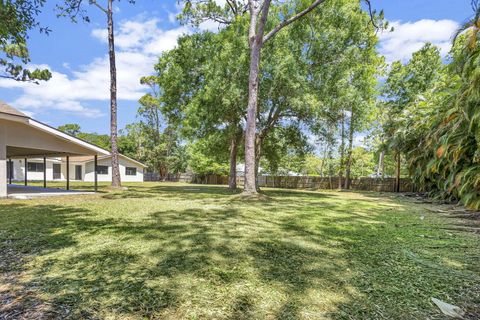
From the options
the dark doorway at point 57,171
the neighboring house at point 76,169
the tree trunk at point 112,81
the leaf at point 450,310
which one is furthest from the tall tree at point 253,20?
the dark doorway at point 57,171

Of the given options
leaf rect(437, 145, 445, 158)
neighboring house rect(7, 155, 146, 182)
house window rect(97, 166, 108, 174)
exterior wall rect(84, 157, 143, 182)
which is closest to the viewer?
leaf rect(437, 145, 445, 158)

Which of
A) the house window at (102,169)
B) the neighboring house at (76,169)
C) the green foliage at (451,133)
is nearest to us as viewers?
the green foliage at (451,133)

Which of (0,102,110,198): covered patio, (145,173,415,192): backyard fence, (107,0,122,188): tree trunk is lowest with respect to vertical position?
(145,173,415,192): backyard fence

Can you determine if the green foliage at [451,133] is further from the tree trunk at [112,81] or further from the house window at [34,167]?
the house window at [34,167]

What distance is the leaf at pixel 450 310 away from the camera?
1.81 m

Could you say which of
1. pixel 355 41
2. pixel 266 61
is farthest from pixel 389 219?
pixel 355 41

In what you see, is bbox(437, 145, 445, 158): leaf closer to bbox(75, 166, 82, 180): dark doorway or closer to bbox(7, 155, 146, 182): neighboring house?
bbox(7, 155, 146, 182): neighboring house

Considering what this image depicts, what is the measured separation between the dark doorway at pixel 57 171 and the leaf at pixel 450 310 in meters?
32.6

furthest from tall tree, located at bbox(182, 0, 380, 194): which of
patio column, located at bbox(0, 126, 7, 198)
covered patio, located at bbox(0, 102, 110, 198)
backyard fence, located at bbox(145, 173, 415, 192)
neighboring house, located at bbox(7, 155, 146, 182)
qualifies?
neighboring house, located at bbox(7, 155, 146, 182)

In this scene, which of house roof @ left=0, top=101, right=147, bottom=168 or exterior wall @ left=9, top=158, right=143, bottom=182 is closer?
house roof @ left=0, top=101, right=147, bottom=168

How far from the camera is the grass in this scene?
188cm

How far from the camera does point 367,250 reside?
331 cm

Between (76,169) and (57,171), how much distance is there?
1.72 m

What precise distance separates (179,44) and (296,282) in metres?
15.3
